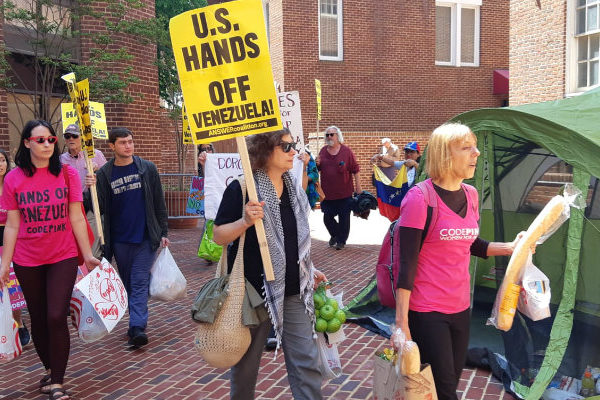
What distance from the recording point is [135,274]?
5.63 metres

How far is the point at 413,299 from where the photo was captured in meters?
3.02

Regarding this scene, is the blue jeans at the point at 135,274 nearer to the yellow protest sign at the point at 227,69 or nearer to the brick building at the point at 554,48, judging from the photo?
the yellow protest sign at the point at 227,69

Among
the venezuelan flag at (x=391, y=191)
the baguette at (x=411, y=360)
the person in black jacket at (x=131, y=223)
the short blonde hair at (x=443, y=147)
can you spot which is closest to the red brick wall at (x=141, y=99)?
the venezuelan flag at (x=391, y=191)

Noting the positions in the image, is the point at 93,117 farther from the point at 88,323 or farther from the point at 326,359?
the point at 326,359

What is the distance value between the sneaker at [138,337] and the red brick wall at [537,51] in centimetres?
979

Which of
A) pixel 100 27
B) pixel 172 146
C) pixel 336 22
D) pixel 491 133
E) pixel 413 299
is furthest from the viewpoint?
pixel 172 146

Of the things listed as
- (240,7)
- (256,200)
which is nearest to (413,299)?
(256,200)

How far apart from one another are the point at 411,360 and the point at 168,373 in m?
2.74

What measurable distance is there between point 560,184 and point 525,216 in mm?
429

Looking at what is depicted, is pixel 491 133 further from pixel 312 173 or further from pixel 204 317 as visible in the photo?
pixel 312 173

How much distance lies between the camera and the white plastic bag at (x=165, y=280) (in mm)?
5637

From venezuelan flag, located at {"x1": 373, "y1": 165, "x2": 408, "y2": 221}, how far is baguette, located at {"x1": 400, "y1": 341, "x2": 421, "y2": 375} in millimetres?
6942

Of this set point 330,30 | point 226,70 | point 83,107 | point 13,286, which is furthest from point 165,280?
point 330,30

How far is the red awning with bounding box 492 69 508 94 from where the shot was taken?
20855mm
